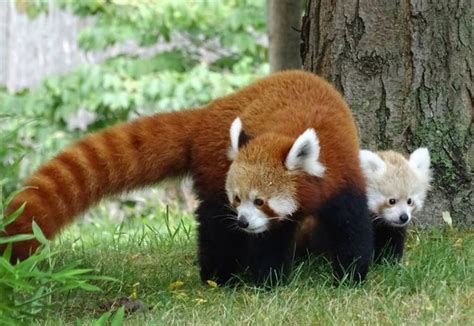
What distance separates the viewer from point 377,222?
507 cm

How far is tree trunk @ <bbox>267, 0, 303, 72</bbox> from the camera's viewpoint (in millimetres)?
6887

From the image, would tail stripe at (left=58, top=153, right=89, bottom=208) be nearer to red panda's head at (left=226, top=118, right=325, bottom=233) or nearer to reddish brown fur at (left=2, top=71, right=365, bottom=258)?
reddish brown fur at (left=2, top=71, right=365, bottom=258)

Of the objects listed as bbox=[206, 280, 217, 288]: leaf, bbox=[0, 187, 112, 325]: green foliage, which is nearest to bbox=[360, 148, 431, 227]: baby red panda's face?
bbox=[206, 280, 217, 288]: leaf

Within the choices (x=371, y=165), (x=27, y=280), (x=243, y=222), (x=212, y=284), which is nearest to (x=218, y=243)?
(x=212, y=284)

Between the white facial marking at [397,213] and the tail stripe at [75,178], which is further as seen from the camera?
the white facial marking at [397,213]

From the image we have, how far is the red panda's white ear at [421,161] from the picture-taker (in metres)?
5.12

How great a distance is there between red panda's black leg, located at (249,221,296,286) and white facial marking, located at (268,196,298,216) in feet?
0.40

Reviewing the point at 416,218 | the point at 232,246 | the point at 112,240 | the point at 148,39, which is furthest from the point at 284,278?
the point at 148,39

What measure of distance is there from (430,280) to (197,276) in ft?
4.10

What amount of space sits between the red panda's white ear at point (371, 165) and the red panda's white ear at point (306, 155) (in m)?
0.48

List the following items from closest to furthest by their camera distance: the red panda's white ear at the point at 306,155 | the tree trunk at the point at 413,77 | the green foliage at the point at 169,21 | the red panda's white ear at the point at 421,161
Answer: the red panda's white ear at the point at 306,155 < the red panda's white ear at the point at 421,161 < the tree trunk at the point at 413,77 < the green foliage at the point at 169,21

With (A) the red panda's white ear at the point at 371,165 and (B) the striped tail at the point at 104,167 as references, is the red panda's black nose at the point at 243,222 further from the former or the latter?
(A) the red panda's white ear at the point at 371,165

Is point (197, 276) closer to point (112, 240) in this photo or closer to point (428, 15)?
point (112, 240)

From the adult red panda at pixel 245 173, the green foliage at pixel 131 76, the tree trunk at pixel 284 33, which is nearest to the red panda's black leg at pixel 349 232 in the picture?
the adult red panda at pixel 245 173
